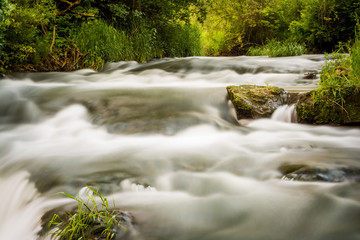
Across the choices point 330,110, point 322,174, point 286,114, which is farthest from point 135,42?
point 322,174

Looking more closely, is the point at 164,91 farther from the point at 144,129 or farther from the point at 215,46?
the point at 215,46

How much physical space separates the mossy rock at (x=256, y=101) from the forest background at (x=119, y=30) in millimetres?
1443

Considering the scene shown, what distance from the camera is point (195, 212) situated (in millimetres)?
2066

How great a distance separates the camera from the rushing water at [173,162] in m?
1.93

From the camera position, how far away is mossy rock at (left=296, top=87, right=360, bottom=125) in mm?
3750

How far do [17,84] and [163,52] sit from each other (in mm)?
5986

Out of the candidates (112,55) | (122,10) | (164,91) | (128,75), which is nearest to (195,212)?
(164,91)

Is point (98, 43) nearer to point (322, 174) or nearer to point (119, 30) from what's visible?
point (119, 30)

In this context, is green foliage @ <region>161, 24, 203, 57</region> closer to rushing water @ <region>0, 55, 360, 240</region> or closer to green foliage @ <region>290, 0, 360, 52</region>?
green foliage @ <region>290, 0, 360, 52</region>

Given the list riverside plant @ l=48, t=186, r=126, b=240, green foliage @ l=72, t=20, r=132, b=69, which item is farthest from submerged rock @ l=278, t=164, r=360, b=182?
green foliage @ l=72, t=20, r=132, b=69

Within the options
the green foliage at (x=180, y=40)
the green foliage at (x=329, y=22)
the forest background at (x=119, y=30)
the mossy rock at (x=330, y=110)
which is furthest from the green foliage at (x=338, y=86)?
the green foliage at (x=180, y=40)

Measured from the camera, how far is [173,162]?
297 centimetres

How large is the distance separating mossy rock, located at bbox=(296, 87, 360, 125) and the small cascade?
59 millimetres

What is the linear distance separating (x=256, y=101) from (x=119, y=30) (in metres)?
6.56
